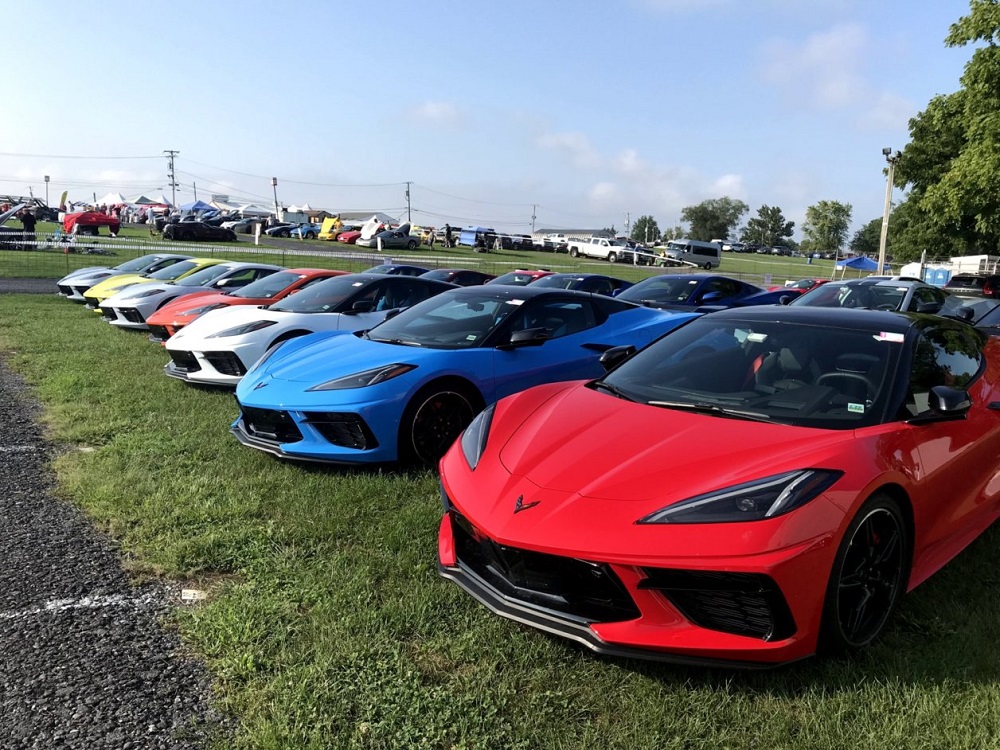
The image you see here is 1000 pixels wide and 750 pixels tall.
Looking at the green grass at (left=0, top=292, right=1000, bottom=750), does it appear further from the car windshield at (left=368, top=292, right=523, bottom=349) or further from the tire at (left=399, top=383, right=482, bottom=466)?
the car windshield at (left=368, top=292, right=523, bottom=349)

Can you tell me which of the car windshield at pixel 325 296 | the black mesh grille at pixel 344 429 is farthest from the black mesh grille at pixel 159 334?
the black mesh grille at pixel 344 429

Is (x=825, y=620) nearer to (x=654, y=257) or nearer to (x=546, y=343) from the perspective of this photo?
(x=546, y=343)

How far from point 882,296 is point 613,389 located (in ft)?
25.2

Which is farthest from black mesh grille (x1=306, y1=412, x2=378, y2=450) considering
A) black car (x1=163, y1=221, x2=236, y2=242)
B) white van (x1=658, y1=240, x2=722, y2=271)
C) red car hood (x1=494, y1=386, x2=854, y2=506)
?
white van (x1=658, y1=240, x2=722, y2=271)

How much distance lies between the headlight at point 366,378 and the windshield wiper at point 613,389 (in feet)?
5.09

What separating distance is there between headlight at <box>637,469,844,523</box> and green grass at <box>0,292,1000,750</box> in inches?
24.4

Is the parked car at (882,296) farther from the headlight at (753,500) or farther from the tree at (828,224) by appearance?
the tree at (828,224)

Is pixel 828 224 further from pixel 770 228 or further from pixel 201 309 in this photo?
pixel 201 309

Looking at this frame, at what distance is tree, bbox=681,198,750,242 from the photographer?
134 metres

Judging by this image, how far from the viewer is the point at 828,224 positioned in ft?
361

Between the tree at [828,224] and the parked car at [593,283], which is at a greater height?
the tree at [828,224]

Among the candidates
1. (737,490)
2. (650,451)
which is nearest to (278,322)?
(650,451)

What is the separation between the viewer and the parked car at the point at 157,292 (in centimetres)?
1111

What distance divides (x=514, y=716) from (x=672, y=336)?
238cm
